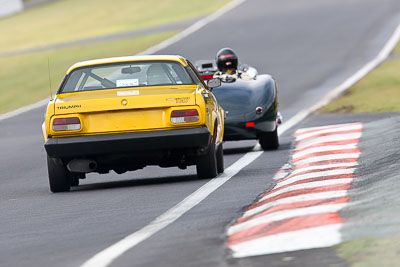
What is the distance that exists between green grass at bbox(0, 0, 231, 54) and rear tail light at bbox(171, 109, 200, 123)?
3129 cm

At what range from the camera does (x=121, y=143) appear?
1083 centimetres

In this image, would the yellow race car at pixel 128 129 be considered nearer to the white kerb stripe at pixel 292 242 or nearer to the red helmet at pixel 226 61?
the white kerb stripe at pixel 292 242

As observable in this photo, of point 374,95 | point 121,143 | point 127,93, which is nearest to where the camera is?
point 121,143

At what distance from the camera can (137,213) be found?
8789 mm

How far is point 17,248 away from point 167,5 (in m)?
45.0

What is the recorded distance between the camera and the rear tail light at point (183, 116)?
35.7ft

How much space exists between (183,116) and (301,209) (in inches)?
133

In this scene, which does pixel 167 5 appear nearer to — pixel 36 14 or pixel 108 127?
pixel 36 14

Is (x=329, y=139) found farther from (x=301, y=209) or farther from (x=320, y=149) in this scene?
(x=301, y=209)

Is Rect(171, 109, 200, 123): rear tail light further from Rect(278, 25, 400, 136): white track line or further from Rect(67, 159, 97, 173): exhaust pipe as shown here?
Rect(278, 25, 400, 136): white track line

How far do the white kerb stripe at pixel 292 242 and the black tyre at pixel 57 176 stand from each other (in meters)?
4.91

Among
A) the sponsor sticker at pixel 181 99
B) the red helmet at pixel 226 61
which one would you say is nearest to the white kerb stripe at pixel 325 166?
the sponsor sticker at pixel 181 99

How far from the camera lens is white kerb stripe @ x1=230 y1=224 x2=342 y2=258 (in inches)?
244

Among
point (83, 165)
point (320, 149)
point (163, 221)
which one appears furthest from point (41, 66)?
point (163, 221)
